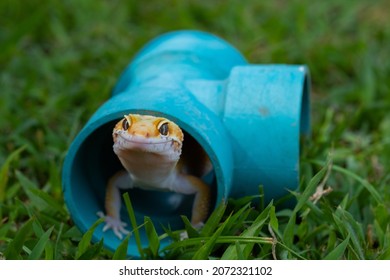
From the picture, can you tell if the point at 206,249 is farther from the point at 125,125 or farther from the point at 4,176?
the point at 4,176

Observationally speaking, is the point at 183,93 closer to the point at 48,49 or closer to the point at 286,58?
the point at 286,58

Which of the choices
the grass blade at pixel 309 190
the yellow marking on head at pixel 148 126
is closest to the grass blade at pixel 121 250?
the yellow marking on head at pixel 148 126

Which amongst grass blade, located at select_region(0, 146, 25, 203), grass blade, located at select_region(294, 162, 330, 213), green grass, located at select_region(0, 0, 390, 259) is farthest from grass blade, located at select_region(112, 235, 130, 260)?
grass blade, located at select_region(0, 146, 25, 203)

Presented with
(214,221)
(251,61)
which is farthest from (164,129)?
(251,61)

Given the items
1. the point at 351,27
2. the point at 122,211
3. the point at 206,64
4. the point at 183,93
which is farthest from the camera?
the point at 351,27

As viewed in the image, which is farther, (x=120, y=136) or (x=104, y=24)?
(x=104, y=24)
